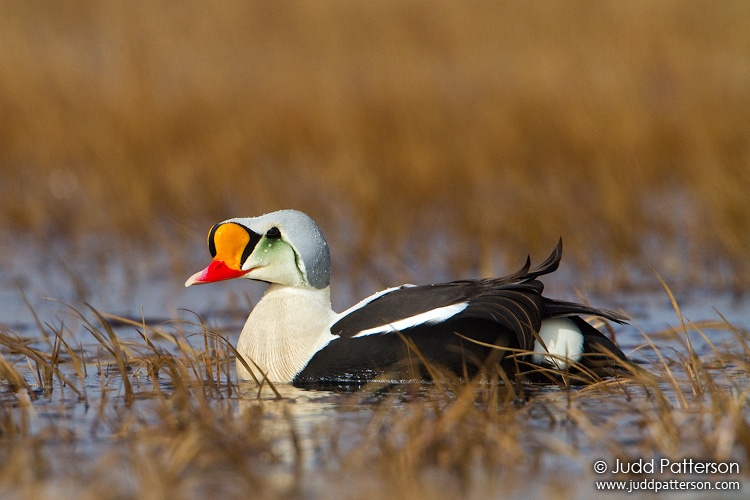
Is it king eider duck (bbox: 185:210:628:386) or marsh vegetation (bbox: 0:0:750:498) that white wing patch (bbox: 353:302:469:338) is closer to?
king eider duck (bbox: 185:210:628:386)

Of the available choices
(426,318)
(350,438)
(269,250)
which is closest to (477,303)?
(426,318)

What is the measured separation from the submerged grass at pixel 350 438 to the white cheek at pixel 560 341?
20 centimetres

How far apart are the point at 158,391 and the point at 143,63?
9.02 meters

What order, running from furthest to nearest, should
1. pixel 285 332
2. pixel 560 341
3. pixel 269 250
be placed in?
pixel 269 250 < pixel 285 332 < pixel 560 341

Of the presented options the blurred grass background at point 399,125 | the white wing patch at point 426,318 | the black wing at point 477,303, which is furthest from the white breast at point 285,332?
the blurred grass background at point 399,125

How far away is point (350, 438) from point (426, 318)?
104 centimetres

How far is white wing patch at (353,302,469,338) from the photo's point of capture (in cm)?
511

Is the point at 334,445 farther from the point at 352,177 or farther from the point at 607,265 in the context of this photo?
the point at 352,177

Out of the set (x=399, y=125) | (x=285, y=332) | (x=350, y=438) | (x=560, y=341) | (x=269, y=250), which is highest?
(x=399, y=125)

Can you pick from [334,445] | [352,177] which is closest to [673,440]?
[334,445]

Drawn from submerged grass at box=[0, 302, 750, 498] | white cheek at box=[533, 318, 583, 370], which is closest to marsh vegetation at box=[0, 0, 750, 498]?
submerged grass at box=[0, 302, 750, 498]

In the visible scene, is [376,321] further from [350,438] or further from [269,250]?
[350,438]

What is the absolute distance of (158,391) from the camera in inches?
177

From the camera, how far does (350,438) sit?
4.18 m
